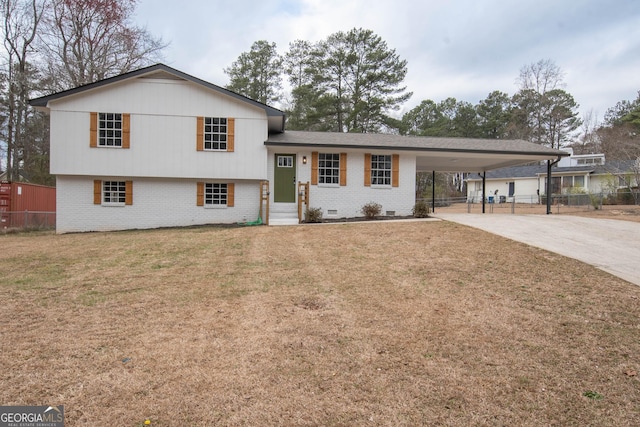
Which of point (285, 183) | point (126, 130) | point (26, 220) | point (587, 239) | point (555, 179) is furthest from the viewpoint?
point (555, 179)

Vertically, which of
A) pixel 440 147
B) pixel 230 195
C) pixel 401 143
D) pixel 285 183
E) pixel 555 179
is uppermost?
pixel 401 143

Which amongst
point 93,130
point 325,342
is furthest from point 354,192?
point 325,342

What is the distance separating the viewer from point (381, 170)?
50.3 feet

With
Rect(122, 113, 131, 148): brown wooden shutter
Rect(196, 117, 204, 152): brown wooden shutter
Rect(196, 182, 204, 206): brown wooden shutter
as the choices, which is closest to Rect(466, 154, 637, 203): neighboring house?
Rect(196, 182, 204, 206): brown wooden shutter

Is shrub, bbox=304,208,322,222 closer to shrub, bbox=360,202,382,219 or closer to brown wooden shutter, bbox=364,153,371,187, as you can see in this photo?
shrub, bbox=360,202,382,219

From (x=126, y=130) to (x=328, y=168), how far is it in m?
7.61

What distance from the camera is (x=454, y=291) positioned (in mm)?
5594

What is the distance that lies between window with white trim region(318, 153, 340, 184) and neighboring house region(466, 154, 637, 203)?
591 inches

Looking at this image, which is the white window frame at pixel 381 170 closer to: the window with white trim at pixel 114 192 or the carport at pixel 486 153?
the carport at pixel 486 153

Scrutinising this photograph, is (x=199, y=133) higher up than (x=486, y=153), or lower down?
higher up

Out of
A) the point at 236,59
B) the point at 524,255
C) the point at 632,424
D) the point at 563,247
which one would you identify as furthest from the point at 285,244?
the point at 236,59

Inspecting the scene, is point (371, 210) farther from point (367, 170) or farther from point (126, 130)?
point (126, 130)

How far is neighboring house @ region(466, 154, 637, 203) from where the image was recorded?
2758 centimetres

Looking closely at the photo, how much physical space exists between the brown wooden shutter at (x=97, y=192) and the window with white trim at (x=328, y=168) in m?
8.22
